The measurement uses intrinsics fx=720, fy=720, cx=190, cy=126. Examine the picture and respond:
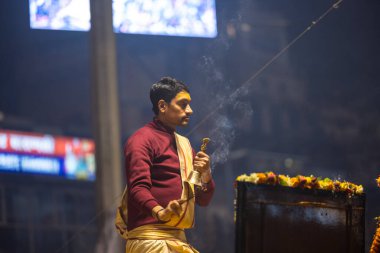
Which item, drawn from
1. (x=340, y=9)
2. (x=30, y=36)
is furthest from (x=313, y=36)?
(x=30, y=36)

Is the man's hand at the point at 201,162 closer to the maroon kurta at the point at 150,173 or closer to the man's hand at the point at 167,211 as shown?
the maroon kurta at the point at 150,173

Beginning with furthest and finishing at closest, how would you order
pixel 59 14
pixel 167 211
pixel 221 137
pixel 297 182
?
pixel 59 14
pixel 221 137
pixel 297 182
pixel 167 211

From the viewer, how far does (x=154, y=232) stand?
4.16 metres

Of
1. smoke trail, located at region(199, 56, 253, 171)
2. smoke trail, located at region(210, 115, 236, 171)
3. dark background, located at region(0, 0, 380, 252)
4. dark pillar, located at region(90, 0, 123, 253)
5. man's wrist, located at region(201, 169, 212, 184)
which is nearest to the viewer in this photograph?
man's wrist, located at region(201, 169, 212, 184)

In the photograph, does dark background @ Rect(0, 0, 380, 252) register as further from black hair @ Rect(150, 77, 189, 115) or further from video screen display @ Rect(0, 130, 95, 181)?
black hair @ Rect(150, 77, 189, 115)

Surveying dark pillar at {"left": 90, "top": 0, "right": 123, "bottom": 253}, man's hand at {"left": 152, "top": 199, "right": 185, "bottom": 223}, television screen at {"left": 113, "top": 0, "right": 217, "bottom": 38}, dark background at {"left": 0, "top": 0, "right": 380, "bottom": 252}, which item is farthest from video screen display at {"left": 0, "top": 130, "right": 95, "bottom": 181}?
man's hand at {"left": 152, "top": 199, "right": 185, "bottom": 223}

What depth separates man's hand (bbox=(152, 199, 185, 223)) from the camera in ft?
13.1

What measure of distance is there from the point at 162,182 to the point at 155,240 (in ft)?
1.14

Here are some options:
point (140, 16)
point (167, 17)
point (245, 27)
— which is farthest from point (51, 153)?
point (245, 27)

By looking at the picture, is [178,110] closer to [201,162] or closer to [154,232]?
[201,162]

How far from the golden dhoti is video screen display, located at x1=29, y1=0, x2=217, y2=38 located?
4331 millimetres

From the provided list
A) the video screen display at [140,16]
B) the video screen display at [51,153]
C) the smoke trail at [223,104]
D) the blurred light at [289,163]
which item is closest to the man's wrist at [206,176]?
the smoke trail at [223,104]

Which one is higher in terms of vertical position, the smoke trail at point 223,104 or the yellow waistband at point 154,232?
the smoke trail at point 223,104

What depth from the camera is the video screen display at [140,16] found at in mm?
8312
